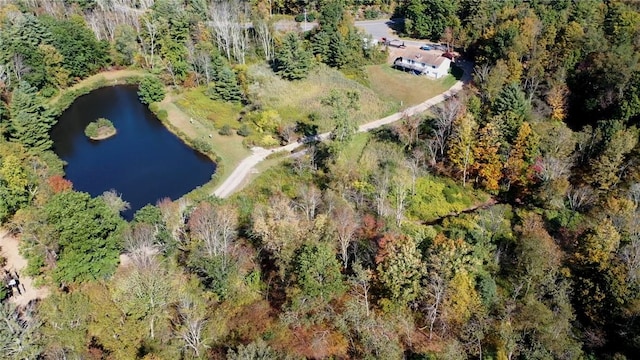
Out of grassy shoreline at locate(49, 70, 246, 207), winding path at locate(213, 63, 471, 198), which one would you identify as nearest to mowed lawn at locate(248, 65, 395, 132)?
winding path at locate(213, 63, 471, 198)

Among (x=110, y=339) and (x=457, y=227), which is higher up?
(x=110, y=339)

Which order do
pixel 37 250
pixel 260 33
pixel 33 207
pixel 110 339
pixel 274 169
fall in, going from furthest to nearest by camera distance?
1. pixel 260 33
2. pixel 274 169
3. pixel 33 207
4. pixel 37 250
5. pixel 110 339

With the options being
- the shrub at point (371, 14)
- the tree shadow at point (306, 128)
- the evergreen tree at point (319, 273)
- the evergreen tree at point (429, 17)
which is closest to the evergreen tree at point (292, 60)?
the tree shadow at point (306, 128)

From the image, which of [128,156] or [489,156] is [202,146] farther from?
[489,156]

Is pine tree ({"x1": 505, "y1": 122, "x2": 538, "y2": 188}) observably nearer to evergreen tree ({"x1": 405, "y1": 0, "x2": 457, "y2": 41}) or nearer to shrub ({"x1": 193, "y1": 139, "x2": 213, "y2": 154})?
shrub ({"x1": 193, "y1": 139, "x2": 213, "y2": 154})

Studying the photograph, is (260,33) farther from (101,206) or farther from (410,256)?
(410,256)

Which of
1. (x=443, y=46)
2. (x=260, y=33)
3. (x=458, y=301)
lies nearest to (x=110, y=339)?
(x=458, y=301)

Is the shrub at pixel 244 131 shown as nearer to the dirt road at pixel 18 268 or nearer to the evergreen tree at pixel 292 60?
the evergreen tree at pixel 292 60
